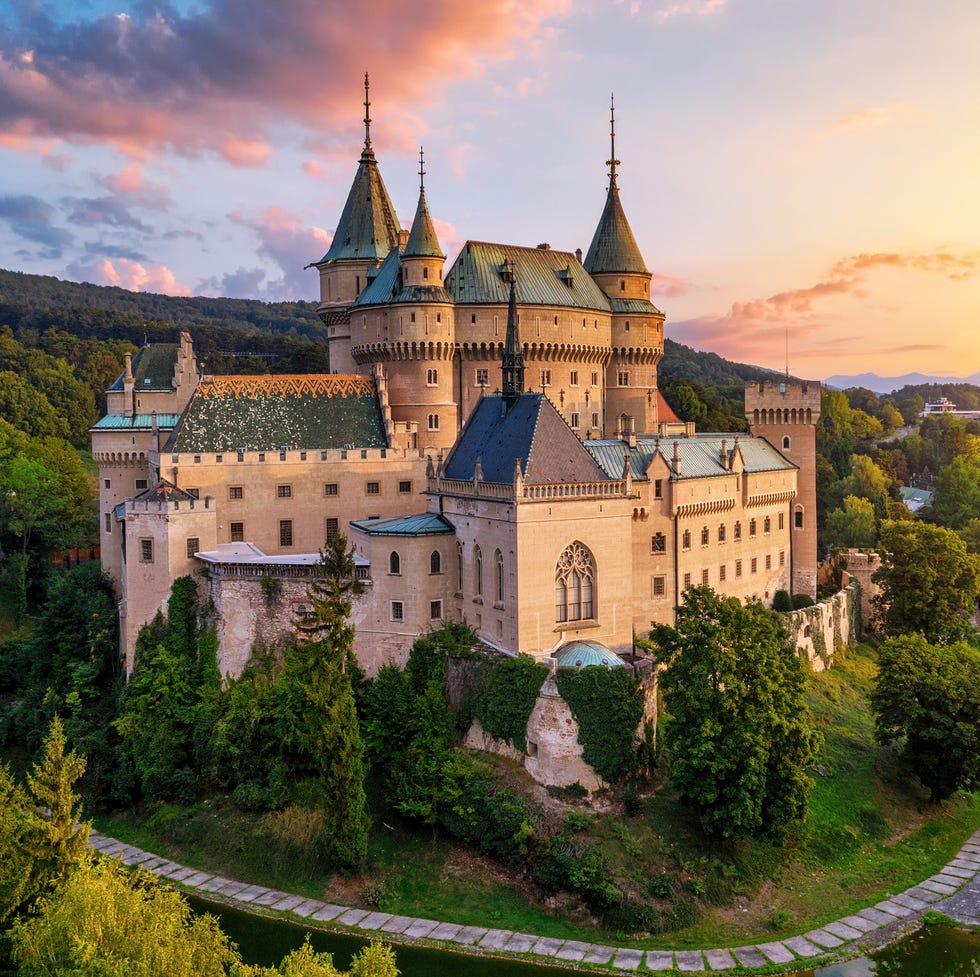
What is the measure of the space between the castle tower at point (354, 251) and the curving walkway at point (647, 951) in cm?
3432

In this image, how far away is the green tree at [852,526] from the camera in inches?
3201

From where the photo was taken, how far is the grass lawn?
36.8 meters

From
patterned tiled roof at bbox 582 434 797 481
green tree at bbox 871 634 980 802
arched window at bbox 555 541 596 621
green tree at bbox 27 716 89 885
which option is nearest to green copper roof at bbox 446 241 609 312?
patterned tiled roof at bbox 582 434 797 481

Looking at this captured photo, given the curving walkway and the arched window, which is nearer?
the curving walkway

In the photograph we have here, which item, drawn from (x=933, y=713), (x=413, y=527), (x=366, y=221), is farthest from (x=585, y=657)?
(x=366, y=221)

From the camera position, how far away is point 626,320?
67312 millimetres

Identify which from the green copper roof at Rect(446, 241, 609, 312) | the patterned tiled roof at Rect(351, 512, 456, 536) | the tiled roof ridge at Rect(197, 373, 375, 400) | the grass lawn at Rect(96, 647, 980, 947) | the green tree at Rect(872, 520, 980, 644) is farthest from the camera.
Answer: the green copper roof at Rect(446, 241, 609, 312)

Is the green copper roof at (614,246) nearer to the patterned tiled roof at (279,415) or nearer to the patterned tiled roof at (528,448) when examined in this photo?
the patterned tiled roof at (279,415)

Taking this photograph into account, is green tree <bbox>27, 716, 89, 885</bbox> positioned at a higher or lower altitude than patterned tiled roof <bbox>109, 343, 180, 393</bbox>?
lower

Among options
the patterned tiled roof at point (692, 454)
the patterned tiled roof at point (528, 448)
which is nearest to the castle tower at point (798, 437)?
the patterned tiled roof at point (692, 454)

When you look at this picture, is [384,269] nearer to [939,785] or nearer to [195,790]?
[195,790]

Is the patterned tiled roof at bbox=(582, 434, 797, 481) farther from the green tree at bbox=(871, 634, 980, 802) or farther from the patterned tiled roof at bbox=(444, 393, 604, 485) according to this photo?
the green tree at bbox=(871, 634, 980, 802)

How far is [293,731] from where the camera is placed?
43625mm

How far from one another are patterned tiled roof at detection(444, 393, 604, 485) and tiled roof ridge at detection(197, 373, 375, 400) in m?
12.0
